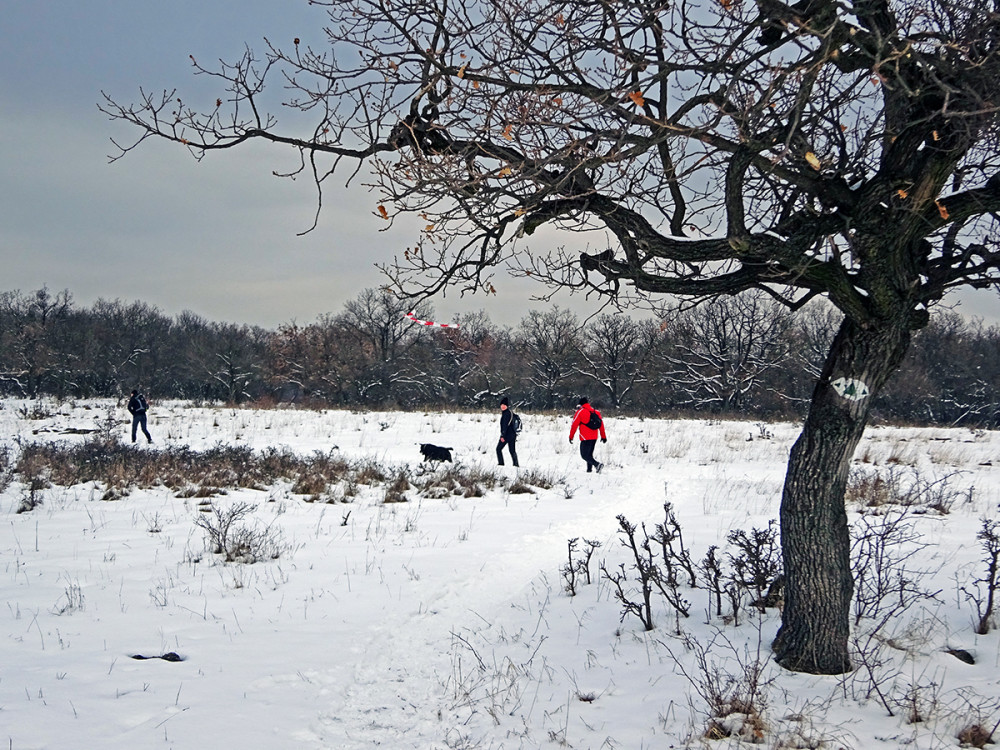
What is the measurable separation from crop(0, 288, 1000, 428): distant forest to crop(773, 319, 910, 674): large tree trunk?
133ft

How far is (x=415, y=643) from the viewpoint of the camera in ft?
17.3

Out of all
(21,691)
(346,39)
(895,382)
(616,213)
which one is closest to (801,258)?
(616,213)

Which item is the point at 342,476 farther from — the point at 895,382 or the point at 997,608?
Result: the point at 895,382

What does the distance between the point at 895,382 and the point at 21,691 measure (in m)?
56.9

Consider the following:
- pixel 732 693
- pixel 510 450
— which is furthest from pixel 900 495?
pixel 732 693

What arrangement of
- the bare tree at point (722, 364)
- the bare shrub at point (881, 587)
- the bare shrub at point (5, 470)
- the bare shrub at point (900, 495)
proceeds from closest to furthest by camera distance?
the bare shrub at point (881, 587), the bare shrub at point (900, 495), the bare shrub at point (5, 470), the bare tree at point (722, 364)

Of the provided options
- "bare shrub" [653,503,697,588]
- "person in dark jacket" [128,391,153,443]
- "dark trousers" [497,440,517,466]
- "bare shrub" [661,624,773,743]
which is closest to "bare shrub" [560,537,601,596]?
"bare shrub" [653,503,697,588]

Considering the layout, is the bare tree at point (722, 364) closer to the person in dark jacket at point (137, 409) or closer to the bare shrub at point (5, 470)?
the person in dark jacket at point (137, 409)

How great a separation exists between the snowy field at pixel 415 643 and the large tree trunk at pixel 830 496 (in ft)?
0.88

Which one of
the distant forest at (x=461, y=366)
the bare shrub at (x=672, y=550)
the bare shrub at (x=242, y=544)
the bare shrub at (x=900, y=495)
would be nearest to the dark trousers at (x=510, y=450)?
the bare shrub at (x=900, y=495)

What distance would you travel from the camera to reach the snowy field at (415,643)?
362cm

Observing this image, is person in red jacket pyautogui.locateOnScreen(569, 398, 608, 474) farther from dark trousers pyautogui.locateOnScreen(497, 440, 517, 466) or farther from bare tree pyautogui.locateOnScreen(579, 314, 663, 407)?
bare tree pyautogui.locateOnScreen(579, 314, 663, 407)

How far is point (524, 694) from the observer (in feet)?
14.0

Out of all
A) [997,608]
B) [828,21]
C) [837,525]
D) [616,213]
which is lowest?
[997,608]
